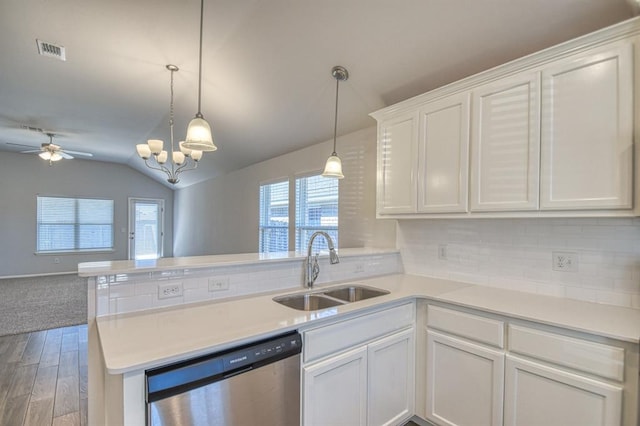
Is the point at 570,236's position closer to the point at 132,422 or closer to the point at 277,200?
the point at 132,422

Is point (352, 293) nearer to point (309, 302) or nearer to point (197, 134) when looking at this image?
point (309, 302)

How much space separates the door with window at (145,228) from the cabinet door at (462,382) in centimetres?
824

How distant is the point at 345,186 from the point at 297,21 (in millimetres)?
1748

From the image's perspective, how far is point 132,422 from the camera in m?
1.04

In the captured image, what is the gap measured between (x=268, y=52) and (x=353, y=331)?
2.41 m

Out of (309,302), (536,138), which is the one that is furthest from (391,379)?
(536,138)

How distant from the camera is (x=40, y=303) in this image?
193 inches

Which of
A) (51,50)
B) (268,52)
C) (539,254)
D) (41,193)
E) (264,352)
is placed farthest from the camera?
(41,193)

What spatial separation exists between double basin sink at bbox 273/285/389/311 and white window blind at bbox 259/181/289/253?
234 centimetres

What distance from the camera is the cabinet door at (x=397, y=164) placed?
239 centimetres

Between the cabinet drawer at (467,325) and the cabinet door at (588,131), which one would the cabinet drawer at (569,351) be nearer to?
the cabinet drawer at (467,325)

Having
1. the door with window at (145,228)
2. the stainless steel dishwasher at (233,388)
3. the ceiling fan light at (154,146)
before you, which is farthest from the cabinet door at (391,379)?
the door with window at (145,228)

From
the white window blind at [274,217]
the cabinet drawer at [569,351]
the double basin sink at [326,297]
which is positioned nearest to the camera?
the cabinet drawer at [569,351]

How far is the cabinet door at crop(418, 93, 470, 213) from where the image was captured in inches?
82.0
